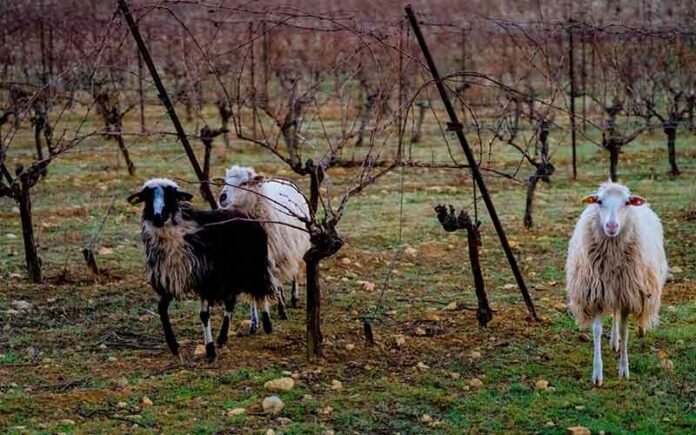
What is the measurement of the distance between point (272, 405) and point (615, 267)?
2727 millimetres

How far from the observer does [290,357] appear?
25.0 ft

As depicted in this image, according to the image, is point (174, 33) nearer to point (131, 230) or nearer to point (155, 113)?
point (155, 113)

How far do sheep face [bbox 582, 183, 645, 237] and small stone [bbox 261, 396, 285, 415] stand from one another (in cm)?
260

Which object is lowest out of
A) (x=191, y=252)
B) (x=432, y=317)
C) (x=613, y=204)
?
(x=432, y=317)

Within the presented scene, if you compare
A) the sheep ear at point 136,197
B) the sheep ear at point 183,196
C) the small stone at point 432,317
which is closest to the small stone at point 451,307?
the small stone at point 432,317

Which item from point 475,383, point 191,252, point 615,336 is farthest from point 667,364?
point 191,252

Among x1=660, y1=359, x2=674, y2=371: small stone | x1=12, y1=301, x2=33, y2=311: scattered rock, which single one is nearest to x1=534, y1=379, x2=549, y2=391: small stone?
x1=660, y1=359, x2=674, y2=371: small stone

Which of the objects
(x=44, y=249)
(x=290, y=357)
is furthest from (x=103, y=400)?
(x=44, y=249)

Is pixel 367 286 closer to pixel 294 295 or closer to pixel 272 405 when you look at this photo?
pixel 294 295

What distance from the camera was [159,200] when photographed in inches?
300

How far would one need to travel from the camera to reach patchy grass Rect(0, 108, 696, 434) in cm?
624

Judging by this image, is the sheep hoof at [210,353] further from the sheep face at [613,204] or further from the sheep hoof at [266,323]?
the sheep face at [613,204]

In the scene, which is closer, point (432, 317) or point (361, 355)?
point (361, 355)

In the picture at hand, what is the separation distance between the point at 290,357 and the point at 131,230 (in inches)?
257
